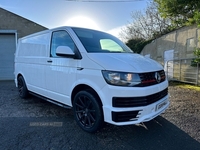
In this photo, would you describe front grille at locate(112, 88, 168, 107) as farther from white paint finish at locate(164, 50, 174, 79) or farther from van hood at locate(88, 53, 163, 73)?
white paint finish at locate(164, 50, 174, 79)

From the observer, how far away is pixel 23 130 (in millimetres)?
2889

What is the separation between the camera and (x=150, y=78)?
2535mm

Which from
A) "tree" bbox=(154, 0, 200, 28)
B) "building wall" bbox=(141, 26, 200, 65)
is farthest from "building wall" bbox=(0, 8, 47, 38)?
"building wall" bbox=(141, 26, 200, 65)

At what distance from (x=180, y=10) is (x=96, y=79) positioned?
710 cm

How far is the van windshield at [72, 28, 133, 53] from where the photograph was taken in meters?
3.03

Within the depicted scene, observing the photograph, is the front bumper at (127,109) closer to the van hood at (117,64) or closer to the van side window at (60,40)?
the van hood at (117,64)

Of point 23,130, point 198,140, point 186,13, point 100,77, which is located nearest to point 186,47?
point 186,13

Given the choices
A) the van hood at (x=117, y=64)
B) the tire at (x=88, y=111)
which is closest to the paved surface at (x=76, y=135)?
the tire at (x=88, y=111)

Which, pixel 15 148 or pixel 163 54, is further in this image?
pixel 163 54

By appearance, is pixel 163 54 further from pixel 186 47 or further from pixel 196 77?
pixel 196 77

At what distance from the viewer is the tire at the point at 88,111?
2.60 meters

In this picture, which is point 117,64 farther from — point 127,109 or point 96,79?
point 127,109

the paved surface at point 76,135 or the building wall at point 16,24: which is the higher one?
the building wall at point 16,24

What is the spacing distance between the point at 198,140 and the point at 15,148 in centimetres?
291
